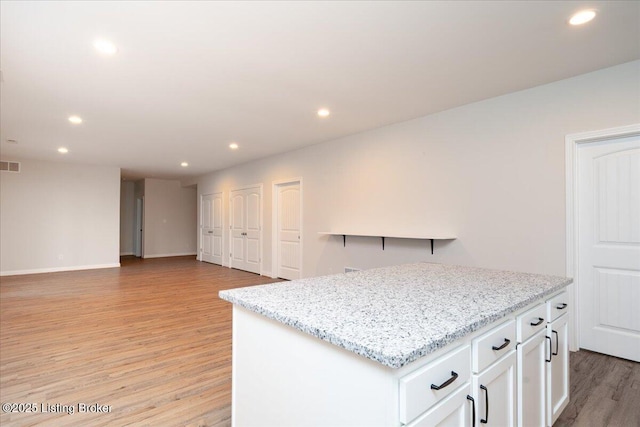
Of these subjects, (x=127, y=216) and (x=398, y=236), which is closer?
(x=398, y=236)

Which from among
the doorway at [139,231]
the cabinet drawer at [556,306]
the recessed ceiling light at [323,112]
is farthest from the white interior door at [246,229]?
the cabinet drawer at [556,306]

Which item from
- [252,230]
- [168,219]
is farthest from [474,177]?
[168,219]

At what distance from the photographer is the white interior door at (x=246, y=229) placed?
7.14 metres

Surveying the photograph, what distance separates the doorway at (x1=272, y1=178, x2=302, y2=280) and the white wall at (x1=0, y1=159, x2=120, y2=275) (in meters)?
4.58

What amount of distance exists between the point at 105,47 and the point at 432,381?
9.85ft

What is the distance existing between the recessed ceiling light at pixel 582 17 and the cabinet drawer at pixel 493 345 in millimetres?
2041

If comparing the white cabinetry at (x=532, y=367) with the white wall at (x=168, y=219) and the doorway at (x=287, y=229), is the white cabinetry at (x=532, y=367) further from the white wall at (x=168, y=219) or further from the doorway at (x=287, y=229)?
the white wall at (x=168, y=219)

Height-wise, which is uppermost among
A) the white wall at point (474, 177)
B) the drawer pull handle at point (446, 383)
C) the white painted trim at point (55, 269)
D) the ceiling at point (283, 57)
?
the ceiling at point (283, 57)

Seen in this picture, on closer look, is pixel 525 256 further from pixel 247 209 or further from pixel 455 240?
pixel 247 209

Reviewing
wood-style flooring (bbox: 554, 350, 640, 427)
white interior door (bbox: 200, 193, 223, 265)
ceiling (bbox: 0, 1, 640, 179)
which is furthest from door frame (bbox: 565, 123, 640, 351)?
white interior door (bbox: 200, 193, 223, 265)

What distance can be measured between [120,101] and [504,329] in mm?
4075

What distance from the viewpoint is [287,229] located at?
20.8ft

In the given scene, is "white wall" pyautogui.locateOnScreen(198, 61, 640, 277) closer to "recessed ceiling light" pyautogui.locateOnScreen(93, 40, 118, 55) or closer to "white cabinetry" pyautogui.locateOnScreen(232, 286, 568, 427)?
"white cabinetry" pyautogui.locateOnScreen(232, 286, 568, 427)

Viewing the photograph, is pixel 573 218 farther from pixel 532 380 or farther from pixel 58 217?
pixel 58 217
